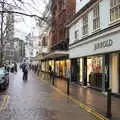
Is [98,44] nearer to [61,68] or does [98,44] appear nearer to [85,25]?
[85,25]

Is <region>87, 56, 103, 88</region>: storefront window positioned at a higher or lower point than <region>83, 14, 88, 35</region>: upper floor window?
lower

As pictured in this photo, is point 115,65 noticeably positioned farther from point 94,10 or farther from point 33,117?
point 33,117

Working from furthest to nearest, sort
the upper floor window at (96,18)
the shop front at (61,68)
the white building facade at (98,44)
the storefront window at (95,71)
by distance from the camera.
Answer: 1. the shop front at (61,68)
2. the storefront window at (95,71)
3. the upper floor window at (96,18)
4. the white building facade at (98,44)

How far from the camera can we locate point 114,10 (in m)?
25.0

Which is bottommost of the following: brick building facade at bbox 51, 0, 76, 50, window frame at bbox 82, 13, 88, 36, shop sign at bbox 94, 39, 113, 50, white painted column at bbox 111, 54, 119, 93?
white painted column at bbox 111, 54, 119, 93

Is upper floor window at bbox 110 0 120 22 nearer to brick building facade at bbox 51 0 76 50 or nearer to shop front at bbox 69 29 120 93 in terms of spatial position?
shop front at bbox 69 29 120 93

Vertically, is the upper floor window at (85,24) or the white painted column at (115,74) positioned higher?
the upper floor window at (85,24)

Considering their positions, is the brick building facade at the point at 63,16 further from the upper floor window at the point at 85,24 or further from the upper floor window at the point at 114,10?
the upper floor window at the point at 114,10

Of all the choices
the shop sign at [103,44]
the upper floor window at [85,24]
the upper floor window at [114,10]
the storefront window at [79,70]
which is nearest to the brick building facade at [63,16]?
the storefront window at [79,70]

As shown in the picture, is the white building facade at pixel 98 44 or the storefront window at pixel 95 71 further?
the storefront window at pixel 95 71

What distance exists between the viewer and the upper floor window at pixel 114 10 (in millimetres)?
24316

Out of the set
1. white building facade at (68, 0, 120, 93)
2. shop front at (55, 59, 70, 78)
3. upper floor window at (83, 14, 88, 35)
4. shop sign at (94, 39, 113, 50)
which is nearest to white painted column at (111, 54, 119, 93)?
white building facade at (68, 0, 120, 93)

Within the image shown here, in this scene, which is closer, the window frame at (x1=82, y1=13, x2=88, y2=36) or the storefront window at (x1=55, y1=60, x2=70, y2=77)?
the window frame at (x1=82, y1=13, x2=88, y2=36)

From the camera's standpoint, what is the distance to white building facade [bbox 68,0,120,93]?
2489 centimetres
